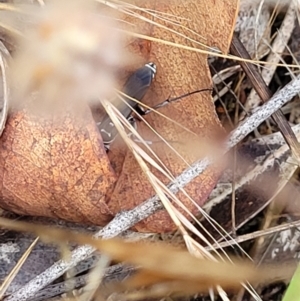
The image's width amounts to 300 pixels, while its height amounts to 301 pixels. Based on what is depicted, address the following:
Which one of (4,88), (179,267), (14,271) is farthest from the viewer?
(14,271)

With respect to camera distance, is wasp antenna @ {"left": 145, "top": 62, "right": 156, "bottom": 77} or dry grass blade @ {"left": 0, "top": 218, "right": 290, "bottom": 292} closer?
dry grass blade @ {"left": 0, "top": 218, "right": 290, "bottom": 292}

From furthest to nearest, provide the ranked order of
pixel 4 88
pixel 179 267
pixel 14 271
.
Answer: pixel 14 271 < pixel 4 88 < pixel 179 267

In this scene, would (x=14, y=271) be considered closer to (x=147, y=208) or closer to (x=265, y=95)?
(x=147, y=208)

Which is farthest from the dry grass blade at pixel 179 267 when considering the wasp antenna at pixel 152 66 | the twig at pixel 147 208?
the wasp antenna at pixel 152 66

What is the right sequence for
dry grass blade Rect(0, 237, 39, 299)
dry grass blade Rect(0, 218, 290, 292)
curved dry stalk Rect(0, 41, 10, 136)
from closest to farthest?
dry grass blade Rect(0, 218, 290, 292) → curved dry stalk Rect(0, 41, 10, 136) → dry grass blade Rect(0, 237, 39, 299)

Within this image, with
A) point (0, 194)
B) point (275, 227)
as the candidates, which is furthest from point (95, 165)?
point (275, 227)

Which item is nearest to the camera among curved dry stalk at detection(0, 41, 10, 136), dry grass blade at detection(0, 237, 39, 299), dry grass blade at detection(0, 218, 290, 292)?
dry grass blade at detection(0, 218, 290, 292)

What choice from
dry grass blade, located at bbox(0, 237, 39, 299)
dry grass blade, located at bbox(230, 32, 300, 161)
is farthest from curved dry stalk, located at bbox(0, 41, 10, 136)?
dry grass blade, located at bbox(230, 32, 300, 161)

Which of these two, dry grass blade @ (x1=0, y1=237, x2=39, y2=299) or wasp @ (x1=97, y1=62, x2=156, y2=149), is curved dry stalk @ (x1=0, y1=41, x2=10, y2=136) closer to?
wasp @ (x1=97, y1=62, x2=156, y2=149)

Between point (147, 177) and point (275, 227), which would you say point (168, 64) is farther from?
point (275, 227)

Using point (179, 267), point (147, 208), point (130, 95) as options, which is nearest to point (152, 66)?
point (130, 95)
